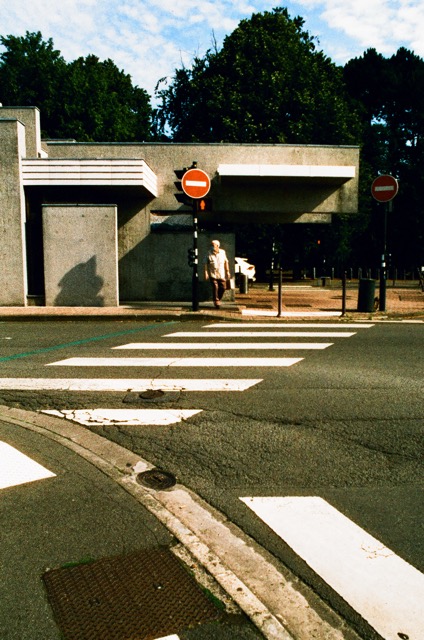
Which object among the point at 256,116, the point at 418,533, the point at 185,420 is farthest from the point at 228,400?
the point at 256,116

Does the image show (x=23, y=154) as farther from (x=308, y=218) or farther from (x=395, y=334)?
(x=395, y=334)

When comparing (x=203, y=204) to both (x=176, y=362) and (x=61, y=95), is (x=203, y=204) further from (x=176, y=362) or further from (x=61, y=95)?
(x=61, y=95)

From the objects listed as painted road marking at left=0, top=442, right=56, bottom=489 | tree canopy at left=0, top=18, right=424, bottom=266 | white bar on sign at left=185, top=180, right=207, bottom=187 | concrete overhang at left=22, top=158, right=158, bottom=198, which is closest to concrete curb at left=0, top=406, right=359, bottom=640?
painted road marking at left=0, top=442, right=56, bottom=489

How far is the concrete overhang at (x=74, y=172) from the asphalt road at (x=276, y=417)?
6.10 meters

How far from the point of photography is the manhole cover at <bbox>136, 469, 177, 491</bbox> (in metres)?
4.07

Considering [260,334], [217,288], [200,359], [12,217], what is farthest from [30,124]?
[200,359]

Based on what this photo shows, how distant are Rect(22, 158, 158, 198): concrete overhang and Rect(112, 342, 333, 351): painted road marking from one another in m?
6.79

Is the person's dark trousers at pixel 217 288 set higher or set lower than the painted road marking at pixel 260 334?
higher

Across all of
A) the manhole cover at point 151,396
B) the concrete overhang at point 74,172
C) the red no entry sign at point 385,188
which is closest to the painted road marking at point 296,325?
the red no entry sign at point 385,188

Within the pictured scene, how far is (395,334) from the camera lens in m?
11.0

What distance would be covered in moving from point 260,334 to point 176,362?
3.25 meters

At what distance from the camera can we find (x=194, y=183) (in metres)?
13.5

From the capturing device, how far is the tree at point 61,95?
3784cm

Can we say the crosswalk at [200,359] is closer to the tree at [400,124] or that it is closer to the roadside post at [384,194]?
the roadside post at [384,194]
